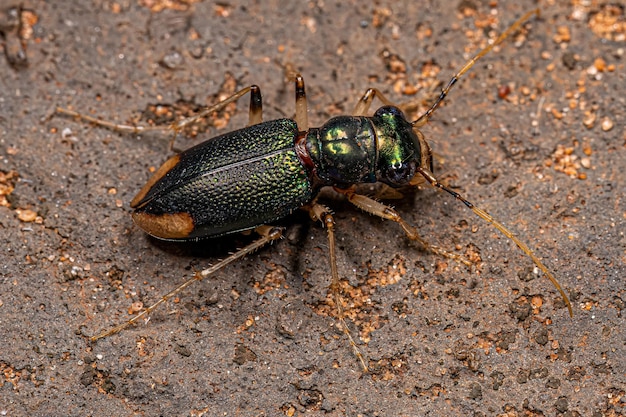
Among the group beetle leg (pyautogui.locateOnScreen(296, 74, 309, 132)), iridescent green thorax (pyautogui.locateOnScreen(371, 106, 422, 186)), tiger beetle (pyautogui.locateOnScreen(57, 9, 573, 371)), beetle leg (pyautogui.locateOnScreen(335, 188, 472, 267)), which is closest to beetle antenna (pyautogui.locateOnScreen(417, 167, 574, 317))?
tiger beetle (pyautogui.locateOnScreen(57, 9, 573, 371))

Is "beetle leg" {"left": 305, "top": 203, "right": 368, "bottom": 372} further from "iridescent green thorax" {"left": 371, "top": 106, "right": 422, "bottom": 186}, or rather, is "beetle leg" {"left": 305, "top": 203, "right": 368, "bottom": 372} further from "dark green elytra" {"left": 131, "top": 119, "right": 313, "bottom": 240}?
"iridescent green thorax" {"left": 371, "top": 106, "right": 422, "bottom": 186}

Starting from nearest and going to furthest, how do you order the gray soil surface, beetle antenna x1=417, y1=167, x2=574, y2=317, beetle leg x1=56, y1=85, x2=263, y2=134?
beetle antenna x1=417, y1=167, x2=574, y2=317 → the gray soil surface → beetle leg x1=56, y1=85, x2=263, y2=134

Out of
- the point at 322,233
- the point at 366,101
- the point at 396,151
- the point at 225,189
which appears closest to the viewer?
the point at 225,189

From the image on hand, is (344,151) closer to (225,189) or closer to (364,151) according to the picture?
(364,151)

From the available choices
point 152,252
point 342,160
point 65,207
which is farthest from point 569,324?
point 65,207

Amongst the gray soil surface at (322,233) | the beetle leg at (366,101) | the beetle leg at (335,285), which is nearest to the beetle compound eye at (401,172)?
the gray soil surface at (322,233)

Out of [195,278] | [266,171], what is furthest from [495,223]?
[195,278]

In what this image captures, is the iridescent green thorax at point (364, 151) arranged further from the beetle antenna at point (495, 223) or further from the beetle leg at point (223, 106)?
the beetle leg at point (223, 106)
